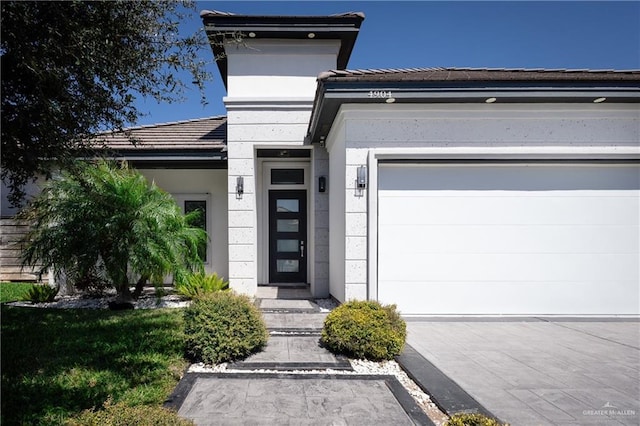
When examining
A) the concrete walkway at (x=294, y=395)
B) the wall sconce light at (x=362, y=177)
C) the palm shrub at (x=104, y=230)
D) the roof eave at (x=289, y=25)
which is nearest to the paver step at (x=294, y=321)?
the concrete walkway at (x=294, y=395)

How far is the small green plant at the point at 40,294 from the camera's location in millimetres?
7914

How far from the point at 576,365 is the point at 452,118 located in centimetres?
436

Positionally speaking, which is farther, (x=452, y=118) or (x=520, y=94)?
(x=452, y=118)

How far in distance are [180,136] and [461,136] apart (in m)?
7.69

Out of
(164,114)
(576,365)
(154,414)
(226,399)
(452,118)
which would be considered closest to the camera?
(154,414)

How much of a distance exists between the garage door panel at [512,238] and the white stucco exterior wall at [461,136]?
0.83 m

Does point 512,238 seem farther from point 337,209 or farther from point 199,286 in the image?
point 199,286

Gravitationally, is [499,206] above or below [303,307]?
above

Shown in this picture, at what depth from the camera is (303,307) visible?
24.7ft

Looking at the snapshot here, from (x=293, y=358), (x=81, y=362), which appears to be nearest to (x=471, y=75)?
(x=293, y=358)

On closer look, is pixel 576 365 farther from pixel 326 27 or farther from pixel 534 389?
pixel 326 27

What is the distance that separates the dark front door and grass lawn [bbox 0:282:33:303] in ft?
19.6

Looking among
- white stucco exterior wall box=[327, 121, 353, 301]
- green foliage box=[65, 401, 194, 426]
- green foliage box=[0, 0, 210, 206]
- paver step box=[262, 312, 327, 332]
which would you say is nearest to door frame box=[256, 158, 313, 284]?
white stucco exterior wall box=[327, 121, 353, 301]

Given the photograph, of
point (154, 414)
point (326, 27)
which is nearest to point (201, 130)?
point (326, 27)
